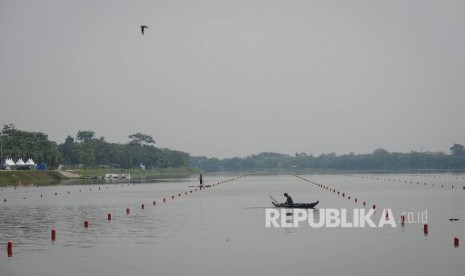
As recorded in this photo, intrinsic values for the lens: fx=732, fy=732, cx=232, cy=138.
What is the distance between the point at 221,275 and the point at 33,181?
542 feet

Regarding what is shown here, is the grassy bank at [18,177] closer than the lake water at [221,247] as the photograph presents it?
No

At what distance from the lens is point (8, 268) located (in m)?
33.1

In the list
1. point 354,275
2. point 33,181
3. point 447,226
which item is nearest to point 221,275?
point 354,275

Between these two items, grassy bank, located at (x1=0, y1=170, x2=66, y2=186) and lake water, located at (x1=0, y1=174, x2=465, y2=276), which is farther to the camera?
grassy bank, located at (x1=0, y1=170, x2=66, y2=186)

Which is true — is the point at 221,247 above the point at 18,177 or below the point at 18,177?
below

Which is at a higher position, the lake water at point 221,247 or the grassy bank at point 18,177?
the grassy bank at point 18,177

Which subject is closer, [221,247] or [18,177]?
[221,247]

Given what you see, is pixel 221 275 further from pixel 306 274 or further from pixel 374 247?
pixel 374 247

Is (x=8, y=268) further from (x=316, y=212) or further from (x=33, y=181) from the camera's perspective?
(x=33, y=181)

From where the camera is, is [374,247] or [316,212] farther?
[316,212]

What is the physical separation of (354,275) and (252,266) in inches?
192

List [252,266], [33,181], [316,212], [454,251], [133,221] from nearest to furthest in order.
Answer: [252,266]
[454,251]
[133,221]
[316,212]
[33,181]

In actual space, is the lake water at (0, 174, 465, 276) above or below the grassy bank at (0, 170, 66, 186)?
below

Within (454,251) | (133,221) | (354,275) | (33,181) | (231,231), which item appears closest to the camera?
(354,275)
